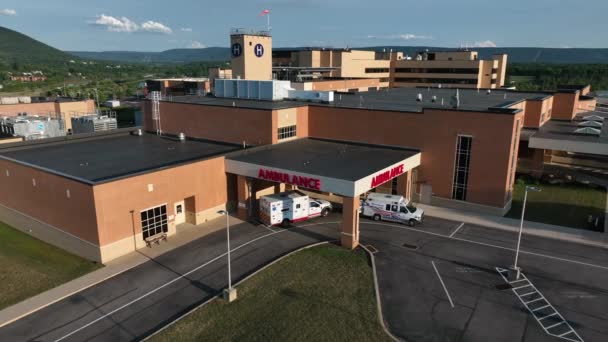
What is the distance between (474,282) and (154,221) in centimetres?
2335

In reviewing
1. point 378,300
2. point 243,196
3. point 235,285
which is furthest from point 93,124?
point 378,300

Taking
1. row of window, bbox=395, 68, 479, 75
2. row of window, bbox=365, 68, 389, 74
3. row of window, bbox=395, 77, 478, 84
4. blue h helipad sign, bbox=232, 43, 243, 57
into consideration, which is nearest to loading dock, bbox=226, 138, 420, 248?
blue h helipad sign, bbox=232, 43, 243, 57

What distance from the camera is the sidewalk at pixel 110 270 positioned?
2267cm

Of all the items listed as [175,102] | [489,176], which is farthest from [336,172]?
[175,102]

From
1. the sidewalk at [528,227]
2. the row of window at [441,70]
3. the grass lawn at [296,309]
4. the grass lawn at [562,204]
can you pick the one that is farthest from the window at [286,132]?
the row of window at [441,70]

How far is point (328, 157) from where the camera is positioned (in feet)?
124

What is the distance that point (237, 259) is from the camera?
28.5 m

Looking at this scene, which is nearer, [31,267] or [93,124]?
[31,267]

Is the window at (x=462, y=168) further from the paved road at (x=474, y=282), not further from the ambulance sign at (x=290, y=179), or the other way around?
the ambulance sign at (x=290, y=179)

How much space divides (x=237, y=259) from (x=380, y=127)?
21045 mm

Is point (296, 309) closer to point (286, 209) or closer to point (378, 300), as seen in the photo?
point (378, 300)

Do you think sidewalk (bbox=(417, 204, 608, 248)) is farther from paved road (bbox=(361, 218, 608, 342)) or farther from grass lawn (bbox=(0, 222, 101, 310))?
grass lawn (bbox=(0, 222, 101, 310))

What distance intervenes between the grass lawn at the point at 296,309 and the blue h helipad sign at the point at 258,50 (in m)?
58.1

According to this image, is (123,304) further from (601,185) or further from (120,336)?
(601,185)
